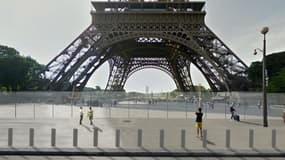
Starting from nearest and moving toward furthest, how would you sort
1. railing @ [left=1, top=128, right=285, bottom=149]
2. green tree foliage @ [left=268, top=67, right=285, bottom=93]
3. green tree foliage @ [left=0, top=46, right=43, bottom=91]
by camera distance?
railing @ [left=1, top=128, right=285, bottom=149] < green tree foliage @ [left=268, top=67, right=285, bottom=93] < green tree foliage @ [left=0, top=46, right=43, bottom=91]

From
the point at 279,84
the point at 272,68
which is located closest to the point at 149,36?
the point at 279,84

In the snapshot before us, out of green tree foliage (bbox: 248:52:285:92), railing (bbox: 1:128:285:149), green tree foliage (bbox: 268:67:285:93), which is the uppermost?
green tree foliage (bbox: 248:52:285:92)

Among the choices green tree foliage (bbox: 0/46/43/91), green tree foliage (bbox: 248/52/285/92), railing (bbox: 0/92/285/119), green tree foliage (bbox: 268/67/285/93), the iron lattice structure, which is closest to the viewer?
railing (bbox: 0/92/285/119)

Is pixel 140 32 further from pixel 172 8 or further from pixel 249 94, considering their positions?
pixel 249 94

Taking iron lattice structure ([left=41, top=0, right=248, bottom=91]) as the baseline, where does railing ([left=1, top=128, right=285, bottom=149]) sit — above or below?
below

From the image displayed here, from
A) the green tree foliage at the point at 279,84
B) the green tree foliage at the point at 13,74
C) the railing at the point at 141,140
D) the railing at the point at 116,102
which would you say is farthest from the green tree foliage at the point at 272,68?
the railing at the point at 141,140

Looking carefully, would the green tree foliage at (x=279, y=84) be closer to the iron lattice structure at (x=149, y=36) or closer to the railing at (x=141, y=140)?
the iron lattice structure at (x=149, y=36)

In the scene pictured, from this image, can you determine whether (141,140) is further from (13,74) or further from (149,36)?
(13,74)

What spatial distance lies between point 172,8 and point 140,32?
692 cm

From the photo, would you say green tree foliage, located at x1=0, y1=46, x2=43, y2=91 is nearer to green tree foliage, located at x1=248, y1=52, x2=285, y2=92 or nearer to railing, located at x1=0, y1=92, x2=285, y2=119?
railing, located at x1=0, y1=92, x2=285, y2=119

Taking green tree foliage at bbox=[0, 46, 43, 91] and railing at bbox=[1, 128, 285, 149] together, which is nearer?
railing at bbox=[1, 128, 285, 149]

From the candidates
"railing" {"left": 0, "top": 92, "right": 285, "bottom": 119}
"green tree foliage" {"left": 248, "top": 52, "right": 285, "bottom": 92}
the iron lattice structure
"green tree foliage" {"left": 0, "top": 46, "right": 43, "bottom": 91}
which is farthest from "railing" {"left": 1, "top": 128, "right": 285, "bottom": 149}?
"green tree foliage" {"left": 0, "top": 46, "right": 43, "bottom": 91}

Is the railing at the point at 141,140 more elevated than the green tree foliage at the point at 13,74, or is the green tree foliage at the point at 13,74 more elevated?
the green tree foliage at the point at 13,74

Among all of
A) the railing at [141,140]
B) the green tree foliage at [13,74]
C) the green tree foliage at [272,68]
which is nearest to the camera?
the railing at [141,140]
